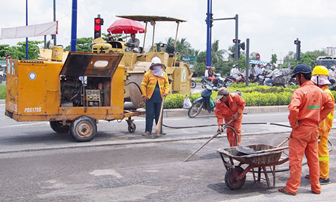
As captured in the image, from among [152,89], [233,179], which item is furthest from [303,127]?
[152,89]

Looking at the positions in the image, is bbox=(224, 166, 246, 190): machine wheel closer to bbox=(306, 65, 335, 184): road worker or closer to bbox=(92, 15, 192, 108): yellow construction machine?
bbox=(306, 65, 335, 184): road worker

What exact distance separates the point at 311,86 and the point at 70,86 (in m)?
5.33

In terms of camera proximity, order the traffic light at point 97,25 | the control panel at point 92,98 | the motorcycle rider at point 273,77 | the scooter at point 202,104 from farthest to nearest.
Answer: the motorcycle rider at point 273,77 → the traffic light at point 97,25 → the scooter at point 202,104 → the control panel at point 92,98

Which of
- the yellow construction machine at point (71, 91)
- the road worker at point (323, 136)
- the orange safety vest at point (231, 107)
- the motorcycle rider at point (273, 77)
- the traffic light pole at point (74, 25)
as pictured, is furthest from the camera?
the motorcycle rider at point (273, 77)

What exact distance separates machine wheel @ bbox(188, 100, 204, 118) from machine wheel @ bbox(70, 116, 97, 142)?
16.9ft

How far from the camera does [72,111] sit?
29.7 feet

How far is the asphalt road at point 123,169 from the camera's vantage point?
5.65m

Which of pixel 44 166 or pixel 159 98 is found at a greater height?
pixel 159 98

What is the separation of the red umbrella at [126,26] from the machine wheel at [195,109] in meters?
7.11

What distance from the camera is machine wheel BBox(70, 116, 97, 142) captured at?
8.91 meters

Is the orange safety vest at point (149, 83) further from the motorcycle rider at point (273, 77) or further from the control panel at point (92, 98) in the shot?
the motorcycle rider at point (273, 77)

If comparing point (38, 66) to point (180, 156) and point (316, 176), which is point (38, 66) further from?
point (316, 176)

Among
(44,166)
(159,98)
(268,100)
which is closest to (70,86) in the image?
(159,98)

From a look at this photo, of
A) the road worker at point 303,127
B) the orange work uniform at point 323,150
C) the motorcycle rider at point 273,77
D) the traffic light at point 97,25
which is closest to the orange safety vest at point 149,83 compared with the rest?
the orange work uniform at point 323,150
